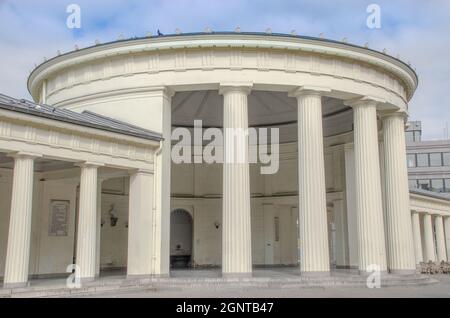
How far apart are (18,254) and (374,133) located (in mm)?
18747

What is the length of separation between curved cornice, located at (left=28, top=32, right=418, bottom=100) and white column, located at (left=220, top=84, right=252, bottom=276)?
2.32 m

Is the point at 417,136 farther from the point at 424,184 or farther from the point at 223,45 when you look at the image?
the point at 223,45

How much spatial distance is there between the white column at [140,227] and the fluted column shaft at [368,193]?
11007 millimetres

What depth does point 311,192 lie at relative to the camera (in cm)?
2705

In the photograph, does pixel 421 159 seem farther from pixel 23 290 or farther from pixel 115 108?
pixel 23 290

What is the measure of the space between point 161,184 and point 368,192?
10920 millimetres

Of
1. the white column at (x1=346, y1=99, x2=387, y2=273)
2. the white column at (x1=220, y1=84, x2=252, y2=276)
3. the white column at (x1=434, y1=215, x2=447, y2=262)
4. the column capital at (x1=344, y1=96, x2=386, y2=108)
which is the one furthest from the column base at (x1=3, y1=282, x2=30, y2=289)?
the white column at (x1=434, y1=215, x2=447, y2=262)

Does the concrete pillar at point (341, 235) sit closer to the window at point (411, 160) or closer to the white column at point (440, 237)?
the white column at point (440, 237)

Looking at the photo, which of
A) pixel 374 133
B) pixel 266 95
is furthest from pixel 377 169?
pixel 266 95

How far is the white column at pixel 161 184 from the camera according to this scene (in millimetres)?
26547

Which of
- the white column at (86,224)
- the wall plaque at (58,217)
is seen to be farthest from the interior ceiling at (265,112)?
the white column at (86,224)

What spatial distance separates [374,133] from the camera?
29.6m

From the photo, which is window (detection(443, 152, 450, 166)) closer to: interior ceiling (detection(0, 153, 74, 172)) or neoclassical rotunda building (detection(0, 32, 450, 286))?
neoclassical rotunda building (detection(0, 32, 450, 286))
